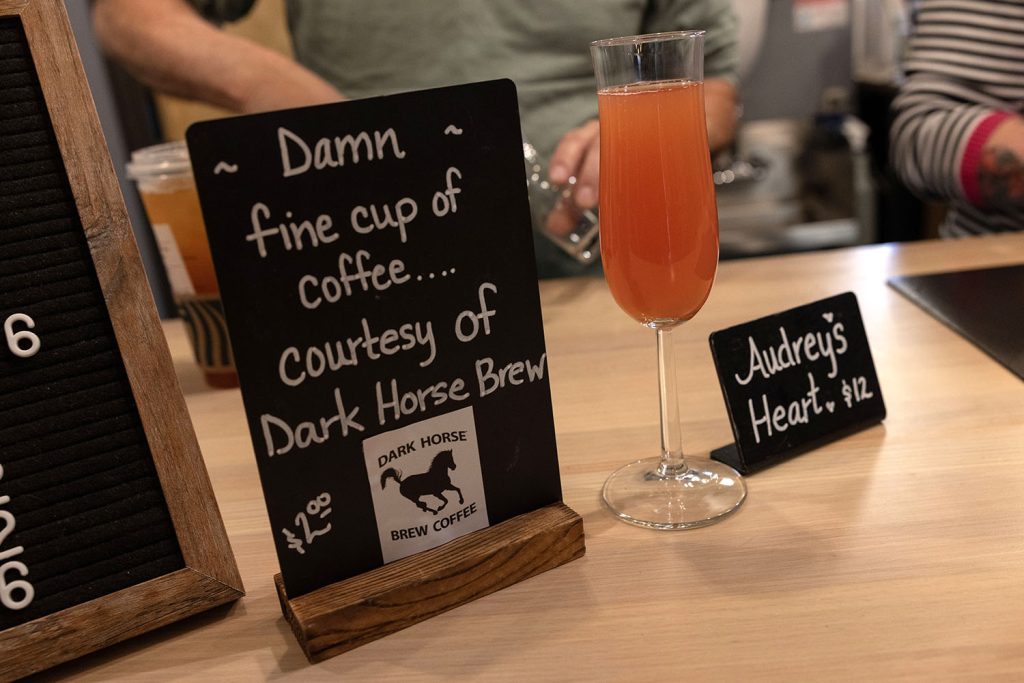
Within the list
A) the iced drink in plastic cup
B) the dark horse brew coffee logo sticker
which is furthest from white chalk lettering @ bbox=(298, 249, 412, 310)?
the iced drink in plastic cup

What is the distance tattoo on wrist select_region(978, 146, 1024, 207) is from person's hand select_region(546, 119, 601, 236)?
86 cm

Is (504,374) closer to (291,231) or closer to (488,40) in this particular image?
(291,231)

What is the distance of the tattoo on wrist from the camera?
159 centimetres

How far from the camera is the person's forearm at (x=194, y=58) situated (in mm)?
1418

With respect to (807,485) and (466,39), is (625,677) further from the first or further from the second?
(466,39)

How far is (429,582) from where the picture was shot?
628 millimetres

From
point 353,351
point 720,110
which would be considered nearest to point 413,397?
point 353,351

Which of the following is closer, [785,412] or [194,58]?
[785,412]

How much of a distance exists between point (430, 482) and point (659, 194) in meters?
0.31

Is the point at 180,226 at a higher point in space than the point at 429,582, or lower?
higher

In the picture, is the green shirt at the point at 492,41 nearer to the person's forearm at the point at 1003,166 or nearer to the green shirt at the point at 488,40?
the green shirt at the point at 488,40

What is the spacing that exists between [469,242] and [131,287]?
9.6 inches

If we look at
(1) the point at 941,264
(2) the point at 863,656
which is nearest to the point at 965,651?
(2) the point at 863,656

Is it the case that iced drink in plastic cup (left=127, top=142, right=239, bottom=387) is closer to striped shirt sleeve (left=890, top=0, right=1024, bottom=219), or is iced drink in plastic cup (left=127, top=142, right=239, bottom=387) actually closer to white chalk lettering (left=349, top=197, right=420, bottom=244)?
A: white chalk lettering (left=349, top=197, right=420, bottom=244)
